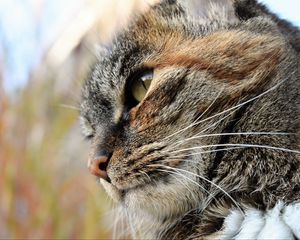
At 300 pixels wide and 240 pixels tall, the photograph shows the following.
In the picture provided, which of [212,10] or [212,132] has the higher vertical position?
[212,10]

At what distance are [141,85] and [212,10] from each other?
0.71ft

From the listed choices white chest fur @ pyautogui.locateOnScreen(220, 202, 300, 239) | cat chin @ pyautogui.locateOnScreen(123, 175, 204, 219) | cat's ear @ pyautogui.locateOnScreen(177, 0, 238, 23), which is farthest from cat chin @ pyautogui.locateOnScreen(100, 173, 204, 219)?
cat's ear @ pyautogui.locateOnScreen(177, 0, 238, 23)

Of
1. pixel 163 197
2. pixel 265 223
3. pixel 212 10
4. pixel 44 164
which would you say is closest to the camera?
pixel 265 223

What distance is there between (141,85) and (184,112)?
0.14m

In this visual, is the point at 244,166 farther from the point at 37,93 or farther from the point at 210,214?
the point at 37,93

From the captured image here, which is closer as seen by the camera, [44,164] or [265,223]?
[265,223]

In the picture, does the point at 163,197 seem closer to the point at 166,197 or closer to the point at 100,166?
the point at 166,197

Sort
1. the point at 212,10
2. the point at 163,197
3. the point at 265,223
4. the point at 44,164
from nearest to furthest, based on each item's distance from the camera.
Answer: the point at 265,223, the point at 163,197, the point at 212,10, the point at 44,164

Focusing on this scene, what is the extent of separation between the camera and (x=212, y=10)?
117cm

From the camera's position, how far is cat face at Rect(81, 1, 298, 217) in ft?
3.45

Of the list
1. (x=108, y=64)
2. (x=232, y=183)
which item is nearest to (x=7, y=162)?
(x=108, y=64)

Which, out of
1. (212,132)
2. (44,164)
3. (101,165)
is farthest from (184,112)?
(44,164)

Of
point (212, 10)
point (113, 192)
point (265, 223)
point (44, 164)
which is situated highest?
point (212, 10)

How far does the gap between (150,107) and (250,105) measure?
190 mm
